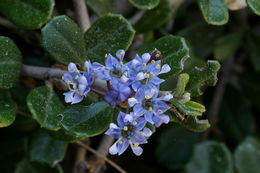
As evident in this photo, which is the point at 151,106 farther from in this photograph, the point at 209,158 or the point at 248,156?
the point at 248,156

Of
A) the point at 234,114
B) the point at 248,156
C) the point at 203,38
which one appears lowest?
the point at 234,114

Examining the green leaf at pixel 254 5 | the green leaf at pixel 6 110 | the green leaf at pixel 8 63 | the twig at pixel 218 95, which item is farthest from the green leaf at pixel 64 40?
the twig at pixel 218 95

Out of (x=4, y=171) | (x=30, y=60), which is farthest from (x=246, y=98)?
(x=4, y=171)

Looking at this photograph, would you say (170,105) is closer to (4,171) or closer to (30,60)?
(30,60)

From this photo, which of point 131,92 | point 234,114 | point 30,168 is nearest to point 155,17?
point 131,92

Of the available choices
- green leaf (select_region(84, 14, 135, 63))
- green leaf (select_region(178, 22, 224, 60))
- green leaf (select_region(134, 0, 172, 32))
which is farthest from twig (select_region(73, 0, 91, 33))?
green leaf (select_region(178, 22, 224, 60))

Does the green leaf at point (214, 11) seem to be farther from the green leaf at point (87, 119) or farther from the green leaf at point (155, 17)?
the green leaf at point (87, 119)
